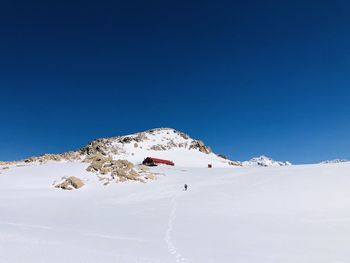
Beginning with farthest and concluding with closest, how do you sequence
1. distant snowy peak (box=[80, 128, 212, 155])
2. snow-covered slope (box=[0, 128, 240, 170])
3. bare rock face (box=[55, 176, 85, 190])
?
distant snowy peak (box=[80, 128, 212, 155]), snow-covered slope (box=[0, 128, 240, 170]), bare rock face (box=[55, 176, 85, 190])

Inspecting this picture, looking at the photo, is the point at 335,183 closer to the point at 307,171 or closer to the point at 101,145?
the point at 307,171

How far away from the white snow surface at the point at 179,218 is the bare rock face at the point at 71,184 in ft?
2.61

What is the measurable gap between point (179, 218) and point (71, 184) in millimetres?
22775

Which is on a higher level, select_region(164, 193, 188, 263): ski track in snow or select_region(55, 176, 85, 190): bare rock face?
select_region(55, 176, 85, 190): bare rock face

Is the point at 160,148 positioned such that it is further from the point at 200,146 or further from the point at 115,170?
the point at 115,170

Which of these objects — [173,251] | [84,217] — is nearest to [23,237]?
[173,251]

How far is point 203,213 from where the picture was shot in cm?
2545

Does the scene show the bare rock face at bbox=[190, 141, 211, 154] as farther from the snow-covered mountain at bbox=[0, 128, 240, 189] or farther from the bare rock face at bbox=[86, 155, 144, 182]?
the bare rock face at bbox=[86, 155, 144, 182]

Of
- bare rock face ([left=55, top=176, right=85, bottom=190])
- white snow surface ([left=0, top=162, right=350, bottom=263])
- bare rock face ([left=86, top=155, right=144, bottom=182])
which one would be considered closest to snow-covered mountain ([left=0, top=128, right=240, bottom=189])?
bare rock face ([left=86, top=155, right=144, bottom=182])

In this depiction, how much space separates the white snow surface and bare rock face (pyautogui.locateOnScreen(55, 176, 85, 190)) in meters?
0.79

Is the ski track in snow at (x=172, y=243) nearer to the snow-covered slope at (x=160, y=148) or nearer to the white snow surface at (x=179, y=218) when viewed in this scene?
the white snow surface at (x=179, y=218)

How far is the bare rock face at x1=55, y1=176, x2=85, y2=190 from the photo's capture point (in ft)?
134

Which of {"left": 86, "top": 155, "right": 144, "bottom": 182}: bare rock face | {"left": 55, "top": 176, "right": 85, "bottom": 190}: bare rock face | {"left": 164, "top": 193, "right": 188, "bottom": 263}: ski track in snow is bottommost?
{"left": 164, "top": 193, "right": 188, "bottom": 263}: ski track in snow

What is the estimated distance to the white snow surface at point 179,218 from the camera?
12242 mm
